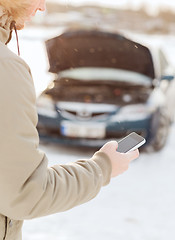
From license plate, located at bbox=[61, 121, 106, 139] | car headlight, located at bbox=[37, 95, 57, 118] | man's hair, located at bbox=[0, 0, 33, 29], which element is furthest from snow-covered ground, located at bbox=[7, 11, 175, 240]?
man's hair, located at bbox=[0, 0, 33, 29]

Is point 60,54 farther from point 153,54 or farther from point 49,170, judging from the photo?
point 49,170

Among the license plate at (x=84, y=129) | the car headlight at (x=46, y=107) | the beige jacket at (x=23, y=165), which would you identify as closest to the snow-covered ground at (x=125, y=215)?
the license plate at (x=84, y=129)

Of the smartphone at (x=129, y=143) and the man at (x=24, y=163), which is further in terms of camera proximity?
the smartphone at (x=129, y=143)

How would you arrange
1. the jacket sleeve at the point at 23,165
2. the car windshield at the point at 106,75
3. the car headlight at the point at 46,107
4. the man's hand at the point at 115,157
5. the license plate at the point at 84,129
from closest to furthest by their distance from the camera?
the jacket sleeve at the point at 23,165
the man's hand at the point at 115,157
the license plate at the point at 84,129
the car headlight at the point at 46,107
the car windshield at the point at 106,75

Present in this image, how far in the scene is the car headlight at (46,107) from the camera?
441 centimetres

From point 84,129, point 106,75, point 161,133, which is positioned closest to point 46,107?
point 84,129

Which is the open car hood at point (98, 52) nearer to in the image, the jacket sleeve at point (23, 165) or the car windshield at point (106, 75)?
the car windshield at point (106, 75)

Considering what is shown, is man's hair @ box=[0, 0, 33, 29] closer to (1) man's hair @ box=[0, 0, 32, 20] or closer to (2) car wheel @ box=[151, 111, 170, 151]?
(1) man's hair @ box=[0, 0, 32, 20]

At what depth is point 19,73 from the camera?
2.60 ft

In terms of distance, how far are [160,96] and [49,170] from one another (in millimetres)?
4081

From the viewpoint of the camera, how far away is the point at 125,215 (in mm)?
2965

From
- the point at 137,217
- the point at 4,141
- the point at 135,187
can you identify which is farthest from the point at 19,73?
the point at 135,187

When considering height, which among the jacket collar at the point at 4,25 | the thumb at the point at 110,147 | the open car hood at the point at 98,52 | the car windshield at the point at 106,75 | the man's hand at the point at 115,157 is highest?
the jacket collar at the point at 4,25

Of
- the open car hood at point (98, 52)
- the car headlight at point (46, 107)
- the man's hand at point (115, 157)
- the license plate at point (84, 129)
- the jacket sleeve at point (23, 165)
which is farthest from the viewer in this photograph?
the open car hood at point (98, 52)
